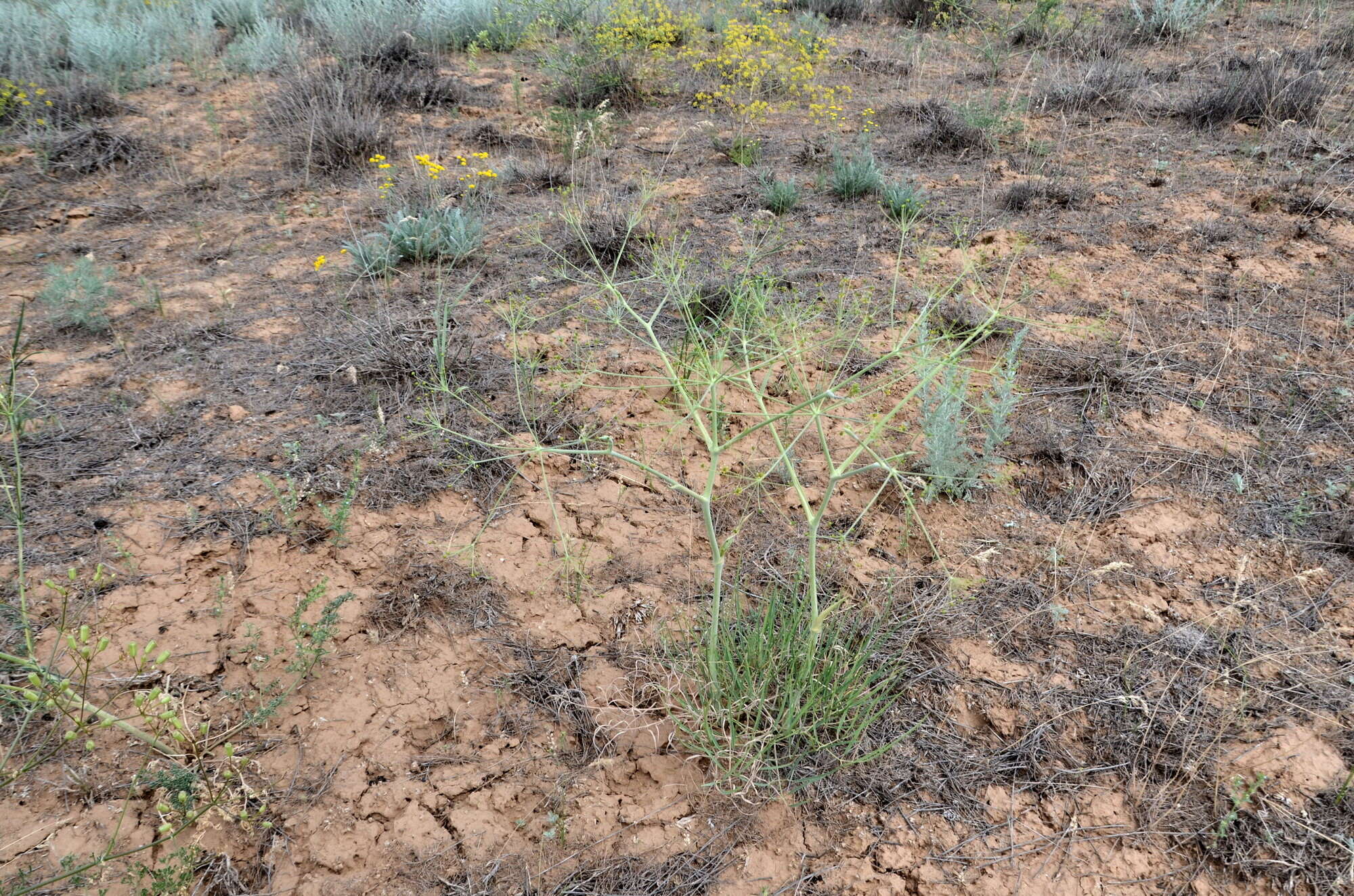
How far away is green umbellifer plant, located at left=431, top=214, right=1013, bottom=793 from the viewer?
185 centimetres

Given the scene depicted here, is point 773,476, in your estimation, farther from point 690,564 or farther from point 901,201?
point 901,201

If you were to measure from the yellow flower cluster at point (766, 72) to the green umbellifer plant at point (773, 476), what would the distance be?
285 centimetres

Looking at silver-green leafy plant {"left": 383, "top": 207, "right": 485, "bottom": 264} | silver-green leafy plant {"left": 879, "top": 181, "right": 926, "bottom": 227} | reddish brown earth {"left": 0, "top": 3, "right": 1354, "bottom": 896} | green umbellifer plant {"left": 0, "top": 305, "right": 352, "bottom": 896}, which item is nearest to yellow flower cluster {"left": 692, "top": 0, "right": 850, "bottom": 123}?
silver-green leafy plant {"left": 879, "top": 181, "right": 926, "bottom": 227}

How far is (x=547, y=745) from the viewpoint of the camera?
2.09 metres

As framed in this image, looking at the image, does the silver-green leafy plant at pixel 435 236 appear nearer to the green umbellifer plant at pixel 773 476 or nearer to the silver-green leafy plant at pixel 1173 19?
the green umbellifer plant at pixel 773 476

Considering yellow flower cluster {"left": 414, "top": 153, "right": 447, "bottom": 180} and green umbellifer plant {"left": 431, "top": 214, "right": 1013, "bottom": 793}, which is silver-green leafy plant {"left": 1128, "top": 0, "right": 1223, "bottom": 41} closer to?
green umbellifer plant {"left": 431, "top": 214, "right": 1013, "bottom": 793}

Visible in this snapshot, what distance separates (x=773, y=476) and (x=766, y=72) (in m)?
4.22

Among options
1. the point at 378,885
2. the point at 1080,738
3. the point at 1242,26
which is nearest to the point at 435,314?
the point at 378,885

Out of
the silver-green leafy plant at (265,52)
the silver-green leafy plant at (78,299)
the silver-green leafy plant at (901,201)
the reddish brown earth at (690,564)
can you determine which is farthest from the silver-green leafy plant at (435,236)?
the silver-green leafy plant at (265,52)

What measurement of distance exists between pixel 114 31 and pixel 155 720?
6.97 m

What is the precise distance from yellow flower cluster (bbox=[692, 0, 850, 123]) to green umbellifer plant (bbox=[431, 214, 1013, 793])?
112 inches

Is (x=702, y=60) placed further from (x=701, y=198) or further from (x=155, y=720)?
(x=155, y=720)

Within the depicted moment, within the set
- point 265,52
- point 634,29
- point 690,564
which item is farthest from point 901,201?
point 265,52

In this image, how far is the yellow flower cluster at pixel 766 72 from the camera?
18.9ft
